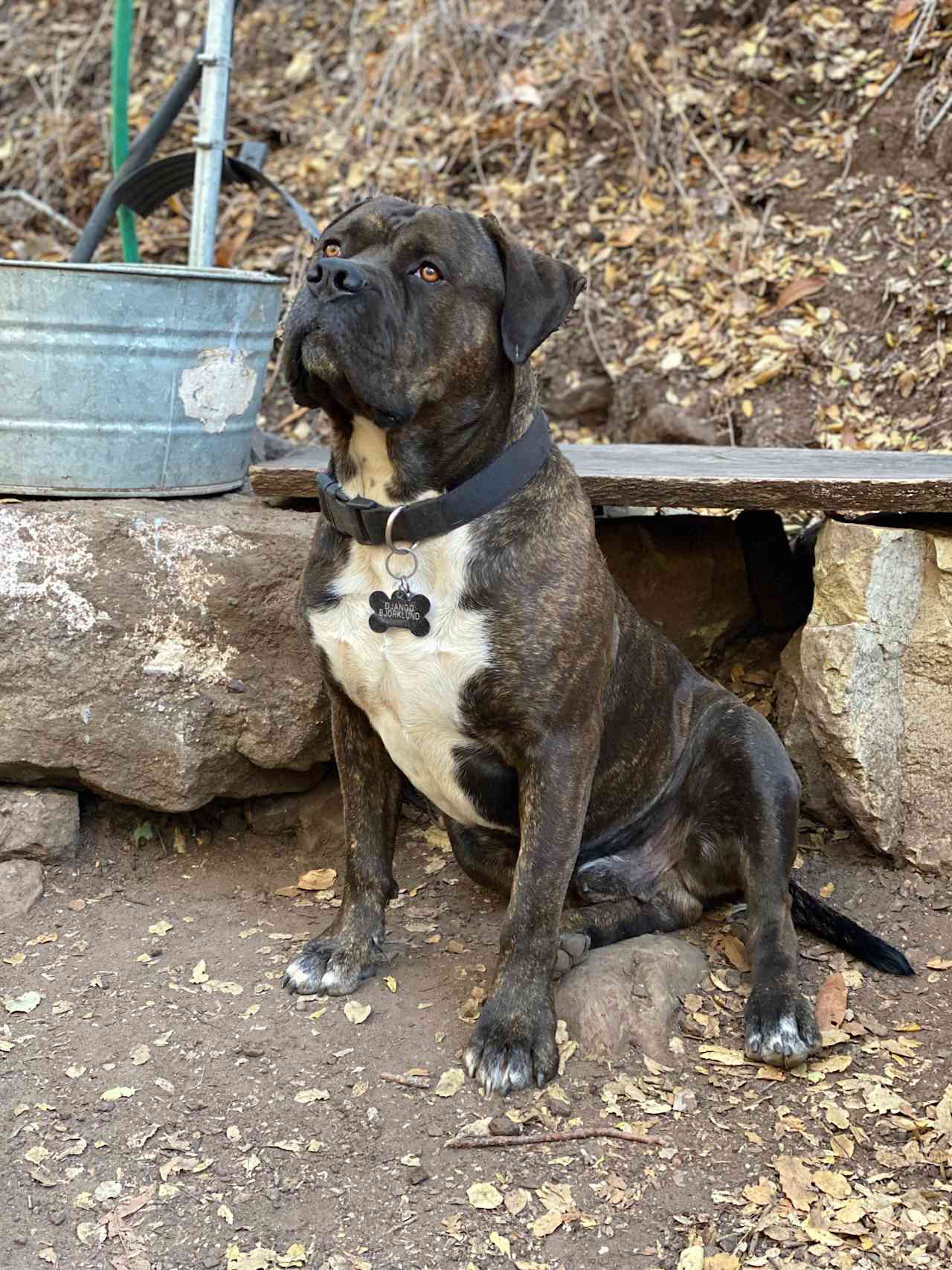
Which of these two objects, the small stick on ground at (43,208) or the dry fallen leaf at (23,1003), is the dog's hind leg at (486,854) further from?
the small stick on ground at (43,208)

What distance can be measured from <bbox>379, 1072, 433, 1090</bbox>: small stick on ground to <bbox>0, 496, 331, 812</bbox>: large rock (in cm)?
127

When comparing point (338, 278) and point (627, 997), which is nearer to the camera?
point (338, 278)

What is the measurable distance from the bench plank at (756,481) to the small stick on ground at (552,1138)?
5.76 feet

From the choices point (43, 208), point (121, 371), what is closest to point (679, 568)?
point (121, 371)

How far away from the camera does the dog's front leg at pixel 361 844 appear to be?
132 inches

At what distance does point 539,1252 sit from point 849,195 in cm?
549

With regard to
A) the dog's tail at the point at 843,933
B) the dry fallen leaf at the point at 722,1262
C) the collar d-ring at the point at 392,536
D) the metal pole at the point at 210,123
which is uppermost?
the metal pole at the point at 210,123

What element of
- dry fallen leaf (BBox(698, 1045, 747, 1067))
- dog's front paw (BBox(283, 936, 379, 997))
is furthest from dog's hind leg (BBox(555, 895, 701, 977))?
dog's front paw (BBox(283, 936, 379, 997))

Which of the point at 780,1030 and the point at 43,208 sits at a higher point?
the point at 43,208

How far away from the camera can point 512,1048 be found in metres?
2.95

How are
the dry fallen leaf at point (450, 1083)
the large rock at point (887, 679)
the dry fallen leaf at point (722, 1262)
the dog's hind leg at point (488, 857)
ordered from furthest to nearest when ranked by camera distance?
the large rock at point (887, 679)
the dog's hind leg at point (488, 857)
the dry fallen leaf at point (450, 1083)
the dry fallen leaf at point (722, 1262)

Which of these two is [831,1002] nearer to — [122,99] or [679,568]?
[679,568]

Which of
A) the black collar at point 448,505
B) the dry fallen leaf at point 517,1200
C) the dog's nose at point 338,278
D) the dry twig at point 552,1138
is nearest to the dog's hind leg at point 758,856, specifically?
the dry twig at point 552,1138

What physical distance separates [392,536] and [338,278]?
584 mm
